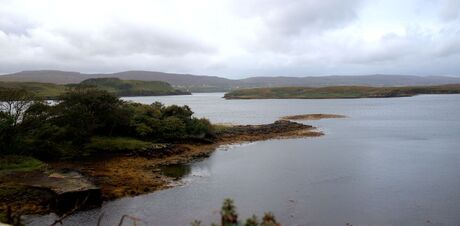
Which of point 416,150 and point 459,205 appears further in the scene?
point 416,150

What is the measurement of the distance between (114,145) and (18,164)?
12.9 metres

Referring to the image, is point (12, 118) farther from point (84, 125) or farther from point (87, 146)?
point (87, 146)

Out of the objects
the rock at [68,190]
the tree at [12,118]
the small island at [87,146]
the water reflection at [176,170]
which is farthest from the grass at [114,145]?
the rock at [68,190]

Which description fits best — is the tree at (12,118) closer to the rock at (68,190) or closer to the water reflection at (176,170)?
the rock at (68,190)

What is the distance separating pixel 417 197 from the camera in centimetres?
2967

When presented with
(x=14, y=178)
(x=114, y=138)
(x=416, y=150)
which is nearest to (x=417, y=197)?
(x=416, y=150)

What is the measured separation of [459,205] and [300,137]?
36873mm

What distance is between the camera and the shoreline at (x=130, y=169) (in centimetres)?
2850

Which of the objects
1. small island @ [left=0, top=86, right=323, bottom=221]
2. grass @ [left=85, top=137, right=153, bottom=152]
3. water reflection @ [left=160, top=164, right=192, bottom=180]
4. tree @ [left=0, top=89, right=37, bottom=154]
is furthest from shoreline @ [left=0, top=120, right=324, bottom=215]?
tree @ [left=0, top=89, right=37, bottom=154]

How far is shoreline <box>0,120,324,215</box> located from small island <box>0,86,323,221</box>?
6cm

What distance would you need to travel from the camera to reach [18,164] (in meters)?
36.5

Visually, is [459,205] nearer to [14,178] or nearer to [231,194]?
[231,194]

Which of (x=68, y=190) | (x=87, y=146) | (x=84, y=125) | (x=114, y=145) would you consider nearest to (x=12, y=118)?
(x=84, y=125)

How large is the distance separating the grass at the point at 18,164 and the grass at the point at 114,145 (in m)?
9.52
